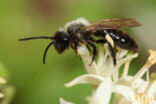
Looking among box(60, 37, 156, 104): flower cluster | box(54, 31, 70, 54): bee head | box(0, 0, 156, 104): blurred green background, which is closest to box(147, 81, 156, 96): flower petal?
box(60, 37, 156, 104): flower cluster

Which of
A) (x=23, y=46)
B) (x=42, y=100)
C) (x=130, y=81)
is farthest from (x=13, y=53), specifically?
(x=130, y=81)

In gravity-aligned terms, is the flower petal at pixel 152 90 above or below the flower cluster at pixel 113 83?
below

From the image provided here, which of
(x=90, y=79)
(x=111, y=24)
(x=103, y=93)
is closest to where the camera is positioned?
(x=103, y=93)

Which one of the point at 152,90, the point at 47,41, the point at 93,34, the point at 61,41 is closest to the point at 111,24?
the point at 93,34

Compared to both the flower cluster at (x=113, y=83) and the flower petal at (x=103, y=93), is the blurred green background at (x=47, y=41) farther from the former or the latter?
the flower petal at (x=103, y=93)

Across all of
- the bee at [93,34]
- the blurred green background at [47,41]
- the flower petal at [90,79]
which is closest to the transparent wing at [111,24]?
the bee at [93,34]

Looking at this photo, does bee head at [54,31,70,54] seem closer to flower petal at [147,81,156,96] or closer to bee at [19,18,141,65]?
bee at [19,18,141,65]

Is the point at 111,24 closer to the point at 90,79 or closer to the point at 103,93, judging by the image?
the point at 90,79
